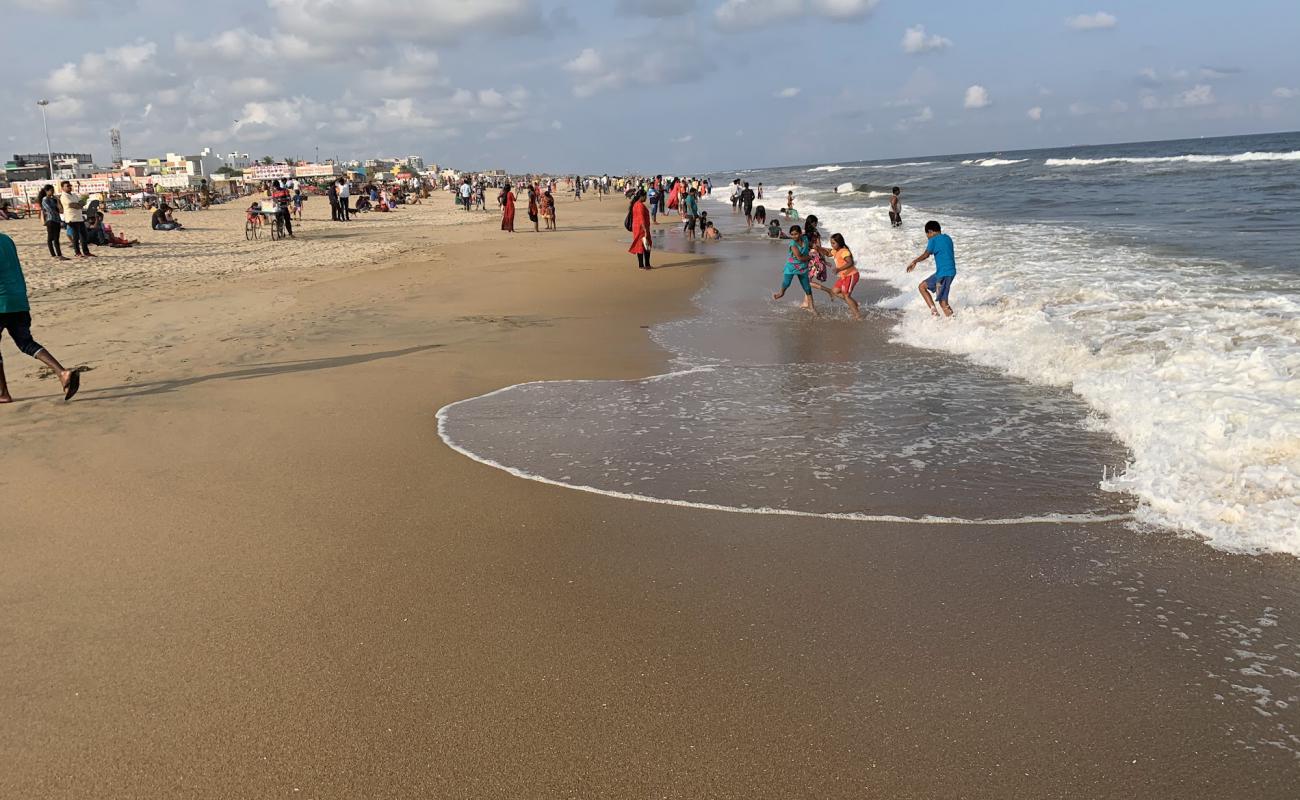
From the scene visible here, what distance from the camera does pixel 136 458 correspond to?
209 inches

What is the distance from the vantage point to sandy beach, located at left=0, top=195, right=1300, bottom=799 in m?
2.44

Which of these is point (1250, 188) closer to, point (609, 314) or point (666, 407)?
point (609, 314)

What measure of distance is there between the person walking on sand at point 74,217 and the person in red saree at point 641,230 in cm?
1140

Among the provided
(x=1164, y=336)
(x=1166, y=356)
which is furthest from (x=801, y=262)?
(x=1166, y=356)

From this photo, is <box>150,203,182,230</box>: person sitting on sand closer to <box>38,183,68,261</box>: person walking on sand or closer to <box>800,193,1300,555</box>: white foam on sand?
<box>38,183,68,261</box>: person walking on sand

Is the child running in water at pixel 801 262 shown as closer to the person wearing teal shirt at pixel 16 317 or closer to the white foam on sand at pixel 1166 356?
the white foam on sand at pixel 1166 356

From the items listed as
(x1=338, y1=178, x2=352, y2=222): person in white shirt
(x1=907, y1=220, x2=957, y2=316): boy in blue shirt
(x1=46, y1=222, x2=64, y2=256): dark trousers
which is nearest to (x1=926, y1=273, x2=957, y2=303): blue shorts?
(x1=907, y1=220, x2=957, y2=316): boy in blue shirt

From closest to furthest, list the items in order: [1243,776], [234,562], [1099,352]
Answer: [1243,776] → [234,562] → [1099,352]

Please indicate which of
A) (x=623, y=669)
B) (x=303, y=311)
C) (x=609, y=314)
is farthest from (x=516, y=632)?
(x=303, y=311)

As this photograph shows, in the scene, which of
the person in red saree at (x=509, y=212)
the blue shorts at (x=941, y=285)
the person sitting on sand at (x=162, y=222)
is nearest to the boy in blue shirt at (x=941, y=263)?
the blue shorts at (x=941, y=285)

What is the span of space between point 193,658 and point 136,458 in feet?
9.51

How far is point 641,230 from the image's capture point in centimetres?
1603

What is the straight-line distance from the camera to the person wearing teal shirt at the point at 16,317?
21.8 feet

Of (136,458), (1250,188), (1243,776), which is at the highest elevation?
(1250,188)
